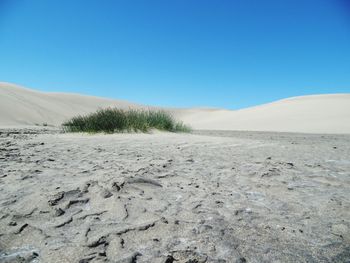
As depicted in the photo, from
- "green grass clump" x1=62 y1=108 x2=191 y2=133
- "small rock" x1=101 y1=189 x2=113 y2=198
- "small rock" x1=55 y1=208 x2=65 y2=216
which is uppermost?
"green grass clump" x1=62 y1=108 x2=191 y2=133

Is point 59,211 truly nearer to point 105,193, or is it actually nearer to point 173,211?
point 105,193

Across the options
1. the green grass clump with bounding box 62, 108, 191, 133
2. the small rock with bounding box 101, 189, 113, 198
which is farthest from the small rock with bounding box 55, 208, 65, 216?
the green grass clump with bounding box 62, 108, 191, 133

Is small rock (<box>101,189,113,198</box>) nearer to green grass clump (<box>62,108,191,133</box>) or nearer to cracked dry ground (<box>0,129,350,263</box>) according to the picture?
cracked dry ground (<box>0,129,350,263</box>)

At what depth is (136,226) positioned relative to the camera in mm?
1720

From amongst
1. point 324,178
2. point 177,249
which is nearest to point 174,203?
point 177,249

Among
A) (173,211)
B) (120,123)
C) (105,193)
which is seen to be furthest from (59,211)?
(120,123)

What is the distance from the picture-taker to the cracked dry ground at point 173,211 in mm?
1455

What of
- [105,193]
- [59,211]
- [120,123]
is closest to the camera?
[59,211]

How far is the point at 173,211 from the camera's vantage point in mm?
1950

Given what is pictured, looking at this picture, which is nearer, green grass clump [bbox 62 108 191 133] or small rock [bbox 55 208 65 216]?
small rock [bbox 55 208 65 216]

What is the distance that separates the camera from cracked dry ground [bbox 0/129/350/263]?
1455 mm

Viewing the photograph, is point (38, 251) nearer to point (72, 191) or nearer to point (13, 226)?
point (13, 226)

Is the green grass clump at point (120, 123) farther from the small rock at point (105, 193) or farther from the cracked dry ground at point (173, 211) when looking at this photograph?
the small rock at point (105, 193)

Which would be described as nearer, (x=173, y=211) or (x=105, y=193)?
(x=173, y=211)
